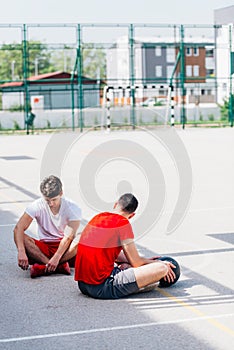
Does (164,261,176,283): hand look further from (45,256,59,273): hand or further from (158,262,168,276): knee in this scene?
(45,256,59,273): hand

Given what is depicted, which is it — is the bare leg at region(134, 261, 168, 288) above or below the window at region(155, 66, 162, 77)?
below

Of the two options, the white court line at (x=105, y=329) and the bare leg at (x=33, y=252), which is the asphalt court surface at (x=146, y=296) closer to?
the white court line at (x=105, y=329)

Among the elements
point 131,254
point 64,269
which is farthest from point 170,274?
point 64,269

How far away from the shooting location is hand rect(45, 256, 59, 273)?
829cm

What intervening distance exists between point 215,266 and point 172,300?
1.54m

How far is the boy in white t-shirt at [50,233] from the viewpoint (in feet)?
27.1

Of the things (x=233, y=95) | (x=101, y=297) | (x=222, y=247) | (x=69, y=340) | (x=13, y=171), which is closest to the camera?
(x=69, y=340)

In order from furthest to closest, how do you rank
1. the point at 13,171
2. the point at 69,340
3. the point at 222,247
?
1. the point at 13,171
2. the point at 222,247
3. the point at 69,340

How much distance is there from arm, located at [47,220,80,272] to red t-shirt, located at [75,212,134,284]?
84 centimetres

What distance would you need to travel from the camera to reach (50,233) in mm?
8641

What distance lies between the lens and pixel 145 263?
748 cm

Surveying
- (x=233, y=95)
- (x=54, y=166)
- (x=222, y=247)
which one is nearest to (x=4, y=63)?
(x=233, y=95)

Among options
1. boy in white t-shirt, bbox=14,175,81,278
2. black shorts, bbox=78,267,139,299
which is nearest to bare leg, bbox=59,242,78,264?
boy in white t-shirt, bbox=14,175,81,278

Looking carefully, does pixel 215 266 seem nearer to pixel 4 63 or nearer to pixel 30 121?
pixel 30 121
